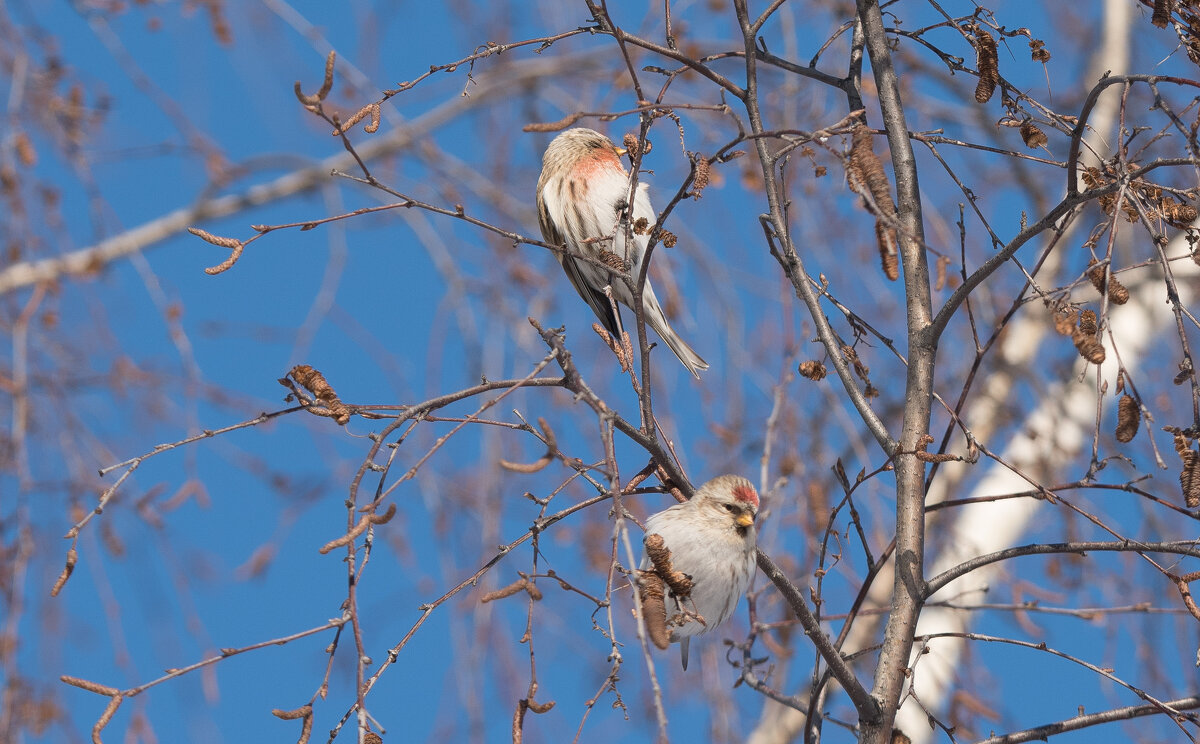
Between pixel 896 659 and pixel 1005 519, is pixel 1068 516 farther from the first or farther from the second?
pixel 896 659

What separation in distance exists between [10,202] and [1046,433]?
3596 millimetres

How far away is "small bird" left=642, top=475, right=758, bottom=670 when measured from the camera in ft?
7.44

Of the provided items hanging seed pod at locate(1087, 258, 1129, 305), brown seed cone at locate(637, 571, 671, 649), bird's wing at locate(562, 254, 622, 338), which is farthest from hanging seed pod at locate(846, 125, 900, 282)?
bird's wing at locate(562, 254, 622, 338)

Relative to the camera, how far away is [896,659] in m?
1.66

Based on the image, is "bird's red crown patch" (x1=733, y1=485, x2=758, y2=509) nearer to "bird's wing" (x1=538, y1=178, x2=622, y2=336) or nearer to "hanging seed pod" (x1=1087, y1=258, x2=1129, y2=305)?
"bird's wing" (x1=538, y1=178, x2=622, y2=336)

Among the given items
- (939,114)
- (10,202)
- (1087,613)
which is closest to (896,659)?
(1087,613)

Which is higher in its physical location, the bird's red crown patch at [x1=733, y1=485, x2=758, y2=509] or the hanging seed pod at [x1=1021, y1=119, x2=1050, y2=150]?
the hanging seed pod at [x1=1021, y1=119, x2=1050, y2=150]

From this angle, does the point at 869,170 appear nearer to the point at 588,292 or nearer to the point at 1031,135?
the point at 1031,135

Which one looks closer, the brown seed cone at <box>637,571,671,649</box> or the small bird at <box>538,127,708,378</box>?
the brown seed cone at <box>637,571,671,649</box>

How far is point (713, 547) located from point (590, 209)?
1.24 m

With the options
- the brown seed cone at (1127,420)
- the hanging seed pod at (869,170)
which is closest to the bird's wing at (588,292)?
the hanging seed pod at (869,170)

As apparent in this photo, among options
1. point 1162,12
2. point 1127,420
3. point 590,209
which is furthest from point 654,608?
point 590,209

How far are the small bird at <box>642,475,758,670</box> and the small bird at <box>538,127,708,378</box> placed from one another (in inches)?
34.3

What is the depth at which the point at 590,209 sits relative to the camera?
10.5 ft
